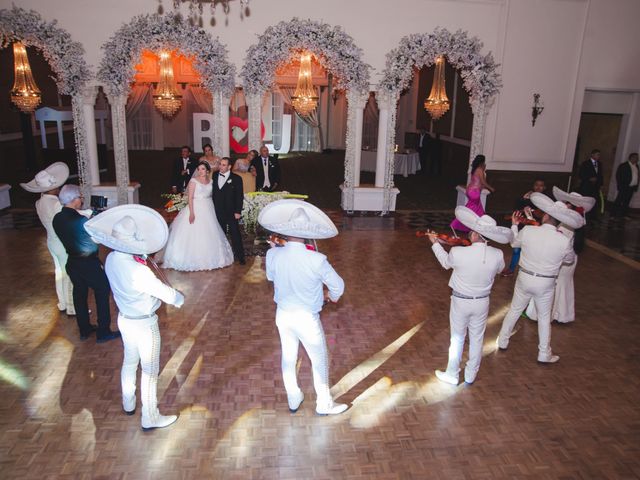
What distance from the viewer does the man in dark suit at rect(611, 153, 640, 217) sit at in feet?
40.4

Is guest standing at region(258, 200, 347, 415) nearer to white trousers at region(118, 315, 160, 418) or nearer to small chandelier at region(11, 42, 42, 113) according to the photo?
white trousers at region(118, 315, 160, 418)

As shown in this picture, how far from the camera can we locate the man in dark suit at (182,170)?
32.6 feet

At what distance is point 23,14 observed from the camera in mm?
9797

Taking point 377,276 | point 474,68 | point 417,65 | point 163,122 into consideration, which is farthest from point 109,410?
point 163,122

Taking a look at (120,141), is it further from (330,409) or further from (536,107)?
(536,107)

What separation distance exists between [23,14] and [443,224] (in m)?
9.32

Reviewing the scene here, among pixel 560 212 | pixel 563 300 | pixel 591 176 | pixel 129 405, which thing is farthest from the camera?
pixel 591 176

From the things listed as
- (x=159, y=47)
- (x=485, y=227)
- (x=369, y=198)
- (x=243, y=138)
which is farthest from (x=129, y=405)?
(x=243, y=138)

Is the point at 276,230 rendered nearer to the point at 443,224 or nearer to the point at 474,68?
the point at 443,224

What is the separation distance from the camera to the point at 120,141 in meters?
10.8

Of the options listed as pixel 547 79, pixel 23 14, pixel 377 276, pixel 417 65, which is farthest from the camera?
pixel 547 79

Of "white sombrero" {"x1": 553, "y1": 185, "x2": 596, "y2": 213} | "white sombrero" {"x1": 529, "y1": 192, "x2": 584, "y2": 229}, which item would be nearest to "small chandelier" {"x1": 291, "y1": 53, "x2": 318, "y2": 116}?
"white sombrero" {"x1": 553, "y1": 185, "x2": 596, "y2": 213}

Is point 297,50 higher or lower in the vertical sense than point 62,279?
higher

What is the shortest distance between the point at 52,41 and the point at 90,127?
1.76 metres
